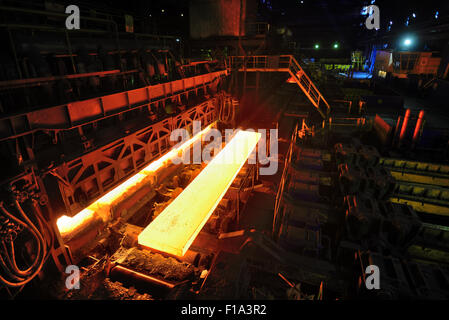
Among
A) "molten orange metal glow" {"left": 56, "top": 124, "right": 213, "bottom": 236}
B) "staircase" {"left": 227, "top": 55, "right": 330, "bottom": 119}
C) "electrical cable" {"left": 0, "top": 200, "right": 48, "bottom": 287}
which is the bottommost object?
"molten orange metal glow" {"left": 56, "top": 124, "right": 213, "bottom": 236}

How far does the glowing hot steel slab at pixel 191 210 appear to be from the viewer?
4.39 metres

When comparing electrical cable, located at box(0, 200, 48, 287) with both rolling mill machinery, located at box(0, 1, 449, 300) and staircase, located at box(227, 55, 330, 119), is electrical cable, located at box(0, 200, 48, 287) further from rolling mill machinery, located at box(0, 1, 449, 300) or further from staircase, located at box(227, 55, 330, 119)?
staircase, located at box(227, 55, 330, 119)

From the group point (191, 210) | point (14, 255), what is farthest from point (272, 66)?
point (14, 255)

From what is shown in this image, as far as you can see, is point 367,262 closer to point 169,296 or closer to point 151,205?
point 169,296

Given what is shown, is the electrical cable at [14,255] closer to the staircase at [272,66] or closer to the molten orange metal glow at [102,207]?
the molten orange metal glow at [102,207]

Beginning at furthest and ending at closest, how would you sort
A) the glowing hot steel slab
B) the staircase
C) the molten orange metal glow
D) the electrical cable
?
the staircase, the molten orange metal glow, the glowing hot steel slab, the electrical cable

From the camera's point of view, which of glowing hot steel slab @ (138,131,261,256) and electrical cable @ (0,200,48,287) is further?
glowing hot steel slab @ (138,131,261,256)

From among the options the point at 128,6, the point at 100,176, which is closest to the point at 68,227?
the point at 100,176

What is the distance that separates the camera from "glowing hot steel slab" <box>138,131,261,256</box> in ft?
14.4

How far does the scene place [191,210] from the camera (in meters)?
5.18

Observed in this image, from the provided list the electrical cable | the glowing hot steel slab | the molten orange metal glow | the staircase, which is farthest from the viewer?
the staircase

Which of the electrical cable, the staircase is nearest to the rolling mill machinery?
the electrical cable

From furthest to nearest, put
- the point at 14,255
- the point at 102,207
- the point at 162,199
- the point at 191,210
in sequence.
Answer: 1. the point at 162,199
2. the point at 102,207
3. the point at 191,210
4. the point at 14,255

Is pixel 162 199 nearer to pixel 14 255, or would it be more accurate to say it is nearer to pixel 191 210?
pixel 191 210
